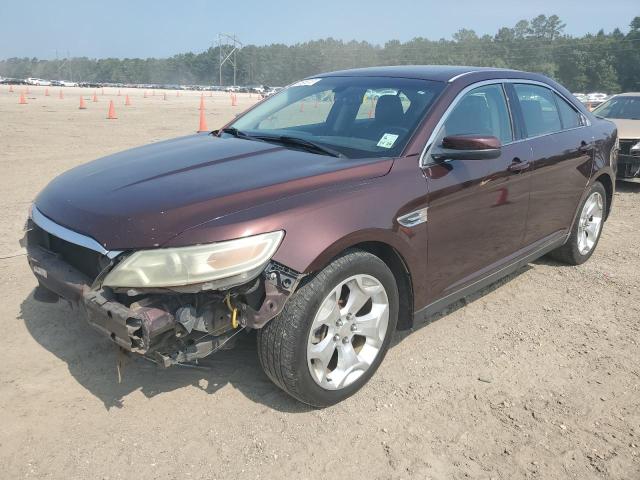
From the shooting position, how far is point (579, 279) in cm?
484

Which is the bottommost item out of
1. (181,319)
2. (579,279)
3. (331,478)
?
(331,478)

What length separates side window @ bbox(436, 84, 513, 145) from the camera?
133 inches

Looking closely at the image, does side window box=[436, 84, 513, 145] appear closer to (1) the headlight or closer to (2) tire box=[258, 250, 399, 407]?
(2) tire box=[258, 250, 399, 407]

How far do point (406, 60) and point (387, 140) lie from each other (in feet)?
356

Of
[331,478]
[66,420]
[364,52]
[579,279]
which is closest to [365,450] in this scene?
[331,478]

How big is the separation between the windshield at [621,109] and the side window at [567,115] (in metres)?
5.71

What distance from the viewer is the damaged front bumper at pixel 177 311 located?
2.30m

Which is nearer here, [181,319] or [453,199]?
[181,319]

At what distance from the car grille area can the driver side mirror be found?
1.91 m

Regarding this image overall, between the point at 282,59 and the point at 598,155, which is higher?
the point at 282,59

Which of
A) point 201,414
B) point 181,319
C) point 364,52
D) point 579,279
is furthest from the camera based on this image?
point 364,52

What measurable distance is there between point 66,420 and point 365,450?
1488 mm

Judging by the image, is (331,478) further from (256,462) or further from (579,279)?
(579,279)

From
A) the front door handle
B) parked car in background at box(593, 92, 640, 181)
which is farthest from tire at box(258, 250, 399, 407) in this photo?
parked car in background at box(593, 92, 640, 181)
